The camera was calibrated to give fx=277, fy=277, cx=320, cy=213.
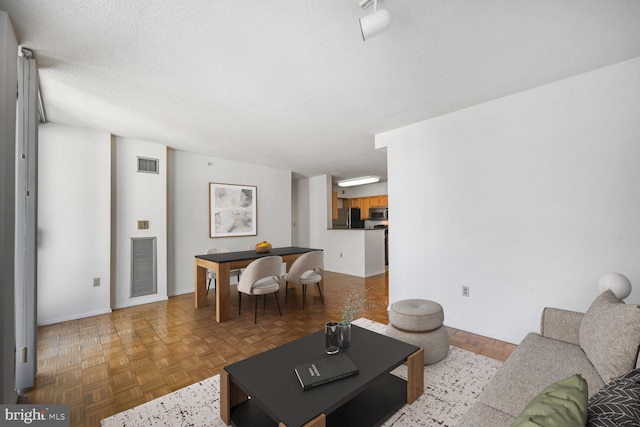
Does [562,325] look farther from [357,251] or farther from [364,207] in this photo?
[364,207]

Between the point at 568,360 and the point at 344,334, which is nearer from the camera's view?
the point at 568,360

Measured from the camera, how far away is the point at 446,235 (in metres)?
3.14

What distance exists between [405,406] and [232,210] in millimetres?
4371

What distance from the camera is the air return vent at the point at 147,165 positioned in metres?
4.10

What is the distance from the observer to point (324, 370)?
1474mm

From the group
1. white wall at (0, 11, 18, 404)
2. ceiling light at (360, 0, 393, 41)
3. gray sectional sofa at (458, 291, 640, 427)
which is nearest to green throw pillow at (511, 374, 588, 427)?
gray sectional sofa at (458, 291, 640, 427)

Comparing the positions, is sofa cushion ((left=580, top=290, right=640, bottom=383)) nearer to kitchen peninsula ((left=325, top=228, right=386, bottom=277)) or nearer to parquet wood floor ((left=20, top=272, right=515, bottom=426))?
parquet wood floor ((left=20, top=272, right=515, bottom=426))

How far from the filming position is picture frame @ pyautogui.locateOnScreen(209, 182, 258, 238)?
5.04 meters

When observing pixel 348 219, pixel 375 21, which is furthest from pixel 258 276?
pixel 348 219

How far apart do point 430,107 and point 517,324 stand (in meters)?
2.33

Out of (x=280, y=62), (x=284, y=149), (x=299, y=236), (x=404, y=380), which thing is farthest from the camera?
(x=299, y=236)

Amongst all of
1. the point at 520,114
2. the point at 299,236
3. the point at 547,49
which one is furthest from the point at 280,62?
the point at 299,236

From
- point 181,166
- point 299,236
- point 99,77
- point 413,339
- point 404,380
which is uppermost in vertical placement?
point 99,77

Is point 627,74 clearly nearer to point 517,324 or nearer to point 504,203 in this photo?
point 504,203
